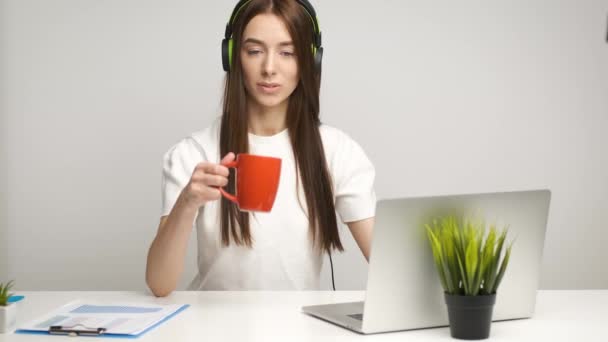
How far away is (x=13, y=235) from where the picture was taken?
2881mm

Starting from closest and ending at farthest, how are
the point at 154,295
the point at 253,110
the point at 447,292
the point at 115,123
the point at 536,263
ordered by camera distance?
the point at 447,292 < the point at 536,263 < the point at 154,295 < the point at 253,110 < the point at 115,123

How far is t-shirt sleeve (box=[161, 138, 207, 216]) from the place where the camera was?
80.7 inches

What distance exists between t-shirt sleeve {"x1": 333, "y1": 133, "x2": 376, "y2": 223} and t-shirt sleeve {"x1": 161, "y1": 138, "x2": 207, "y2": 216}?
0.41 m

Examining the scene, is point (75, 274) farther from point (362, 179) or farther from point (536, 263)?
point (536, 263)

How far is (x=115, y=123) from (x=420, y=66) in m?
1.18

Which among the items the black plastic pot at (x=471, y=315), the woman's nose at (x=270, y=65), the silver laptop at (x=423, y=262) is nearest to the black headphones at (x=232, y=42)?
the woman's nose at (x=270, y=65)

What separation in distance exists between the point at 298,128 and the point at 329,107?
0.66 m

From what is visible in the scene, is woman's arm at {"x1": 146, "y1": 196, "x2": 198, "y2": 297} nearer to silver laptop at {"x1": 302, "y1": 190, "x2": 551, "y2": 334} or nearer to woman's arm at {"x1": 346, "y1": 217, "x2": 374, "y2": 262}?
silver laptop at {"x1": 302, "y1": 190, "x2": 551, "y2": 334}

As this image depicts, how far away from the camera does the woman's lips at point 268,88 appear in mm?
2107

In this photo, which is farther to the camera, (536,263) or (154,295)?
(154,295)

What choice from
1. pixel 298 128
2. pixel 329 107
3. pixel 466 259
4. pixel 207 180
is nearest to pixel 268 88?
pixel 298 128

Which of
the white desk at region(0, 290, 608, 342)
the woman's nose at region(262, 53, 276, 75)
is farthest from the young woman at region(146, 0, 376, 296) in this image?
the white desk at region(0, 290, 608, 342)

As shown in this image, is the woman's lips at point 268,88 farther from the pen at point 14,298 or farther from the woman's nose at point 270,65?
the pen at point 14,298

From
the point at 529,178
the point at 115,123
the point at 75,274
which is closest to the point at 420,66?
the point at 529,178
